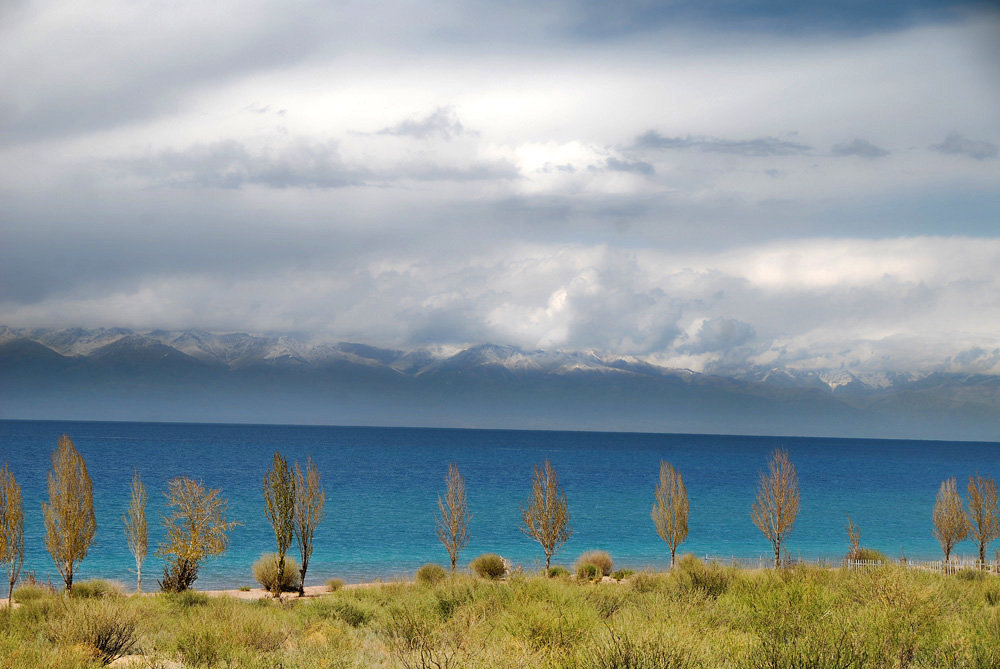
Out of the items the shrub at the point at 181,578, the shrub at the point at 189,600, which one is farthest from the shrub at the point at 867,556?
the shrub at the point at 181,578

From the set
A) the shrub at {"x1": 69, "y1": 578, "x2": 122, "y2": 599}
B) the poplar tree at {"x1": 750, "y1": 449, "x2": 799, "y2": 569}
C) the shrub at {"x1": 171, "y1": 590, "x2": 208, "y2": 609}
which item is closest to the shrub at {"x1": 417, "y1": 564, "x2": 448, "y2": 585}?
the shrub at {"x1": 171, "y1": 590, "x2": 208, "y2": 609}

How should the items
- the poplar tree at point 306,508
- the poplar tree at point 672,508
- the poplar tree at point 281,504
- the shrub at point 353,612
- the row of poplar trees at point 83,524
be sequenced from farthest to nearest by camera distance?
the poplar tree at point 672,508 < the poplar tree at point 306,508 < the poplar tree at point 281,504 < the row of poplar trees at point 83,524 < the shrub at point 353,612

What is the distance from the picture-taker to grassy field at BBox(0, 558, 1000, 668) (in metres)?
9.23

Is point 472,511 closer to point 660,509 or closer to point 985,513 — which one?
point 660,509

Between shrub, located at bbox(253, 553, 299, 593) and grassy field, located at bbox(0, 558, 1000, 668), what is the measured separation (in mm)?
9247

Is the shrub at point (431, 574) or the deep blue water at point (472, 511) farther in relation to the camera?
the deep blue water at point (472, 511)

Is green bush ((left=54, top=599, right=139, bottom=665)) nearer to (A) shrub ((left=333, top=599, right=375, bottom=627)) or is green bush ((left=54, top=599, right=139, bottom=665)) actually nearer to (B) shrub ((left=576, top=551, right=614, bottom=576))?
(A) shrub ((left=333, top=599, right=375, bottom=627))

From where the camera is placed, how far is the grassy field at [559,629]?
9234 mm

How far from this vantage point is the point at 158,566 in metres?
33.9

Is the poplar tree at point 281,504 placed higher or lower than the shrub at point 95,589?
higher

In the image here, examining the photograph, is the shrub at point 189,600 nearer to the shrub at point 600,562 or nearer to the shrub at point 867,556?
the shrub at point 600,562

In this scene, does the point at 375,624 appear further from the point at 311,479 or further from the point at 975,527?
the point at 975,527

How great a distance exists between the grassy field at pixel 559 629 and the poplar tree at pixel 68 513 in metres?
8.51

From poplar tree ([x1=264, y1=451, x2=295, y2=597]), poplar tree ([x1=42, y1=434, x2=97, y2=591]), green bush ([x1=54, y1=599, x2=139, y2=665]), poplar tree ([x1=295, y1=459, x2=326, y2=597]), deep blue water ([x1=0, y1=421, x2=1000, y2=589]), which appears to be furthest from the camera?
deep blue water ([x1=0, y1=421, x2=1000, y2=589])
